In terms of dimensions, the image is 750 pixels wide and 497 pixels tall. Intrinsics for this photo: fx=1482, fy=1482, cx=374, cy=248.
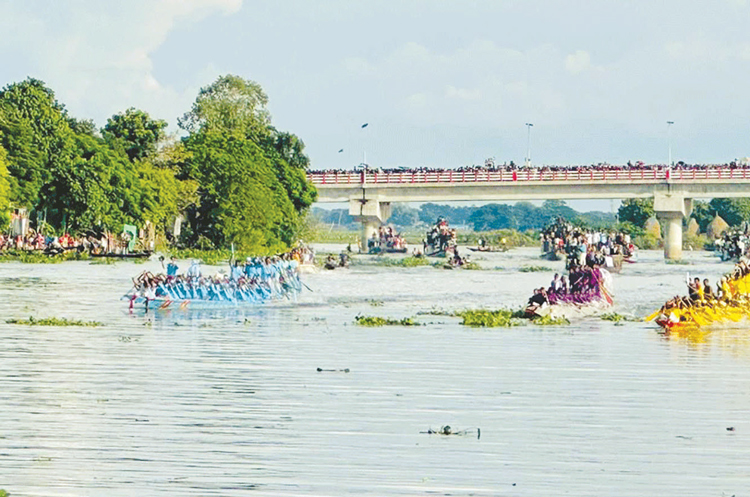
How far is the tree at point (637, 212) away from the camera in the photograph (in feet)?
627

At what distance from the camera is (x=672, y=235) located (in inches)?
4584

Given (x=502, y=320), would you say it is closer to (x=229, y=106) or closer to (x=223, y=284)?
(x=223, y=284)

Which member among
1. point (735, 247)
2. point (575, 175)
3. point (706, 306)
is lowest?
point (706, 306)

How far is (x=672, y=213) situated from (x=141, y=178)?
3915cm

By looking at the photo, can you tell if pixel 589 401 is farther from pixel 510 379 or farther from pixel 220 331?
pixel 220 331

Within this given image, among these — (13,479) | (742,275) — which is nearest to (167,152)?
(742,275)

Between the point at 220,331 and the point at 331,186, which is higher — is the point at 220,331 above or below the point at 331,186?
below

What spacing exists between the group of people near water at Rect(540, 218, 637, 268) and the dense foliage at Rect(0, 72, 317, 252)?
64.5ft

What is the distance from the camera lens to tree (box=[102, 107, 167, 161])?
4200 inches

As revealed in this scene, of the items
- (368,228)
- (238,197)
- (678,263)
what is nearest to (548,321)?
(238,197)

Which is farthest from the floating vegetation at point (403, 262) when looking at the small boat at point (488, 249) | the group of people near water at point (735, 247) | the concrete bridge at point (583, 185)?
the small boat at point (488, 249)

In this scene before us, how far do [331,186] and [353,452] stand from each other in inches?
3687

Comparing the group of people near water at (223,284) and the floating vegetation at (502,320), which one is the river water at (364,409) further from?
the group of people near water at (223,284)

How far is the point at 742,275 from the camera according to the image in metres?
50.2
